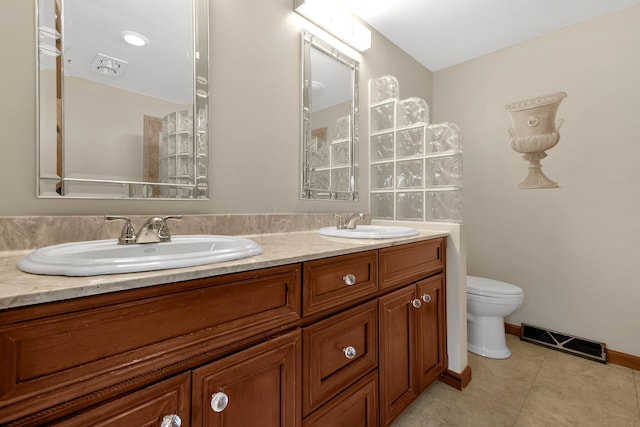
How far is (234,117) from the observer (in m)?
1.33

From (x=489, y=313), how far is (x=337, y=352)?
1.47 metres

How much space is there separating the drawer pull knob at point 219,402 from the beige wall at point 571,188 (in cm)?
242

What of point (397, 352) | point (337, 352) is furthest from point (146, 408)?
point (397, 352)

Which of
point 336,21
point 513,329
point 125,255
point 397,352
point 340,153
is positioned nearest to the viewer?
point 125,255

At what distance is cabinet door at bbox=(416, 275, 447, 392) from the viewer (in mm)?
1398

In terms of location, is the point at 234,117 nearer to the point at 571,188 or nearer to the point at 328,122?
the point at 328,122

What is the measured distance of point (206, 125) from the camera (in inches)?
48.4

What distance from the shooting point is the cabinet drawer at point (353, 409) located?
92 centimetres

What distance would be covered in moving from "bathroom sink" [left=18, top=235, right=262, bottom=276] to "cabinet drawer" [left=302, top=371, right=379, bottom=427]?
1.89 ft

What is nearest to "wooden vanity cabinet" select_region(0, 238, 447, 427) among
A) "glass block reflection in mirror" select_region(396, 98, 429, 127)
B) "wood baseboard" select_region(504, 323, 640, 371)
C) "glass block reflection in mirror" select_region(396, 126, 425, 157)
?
"glass block reflection in mirror" select_region(396, 126, 425, 157)

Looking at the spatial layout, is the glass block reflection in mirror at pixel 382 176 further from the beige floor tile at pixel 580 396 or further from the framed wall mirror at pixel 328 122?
the beige floor tile at pixel 580 396

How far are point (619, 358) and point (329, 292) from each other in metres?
2.24

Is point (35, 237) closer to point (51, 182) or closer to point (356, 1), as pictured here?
point (51, 182)

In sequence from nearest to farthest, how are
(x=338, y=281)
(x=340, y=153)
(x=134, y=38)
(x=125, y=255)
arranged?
(x=125, y=255)
(x=338, y=281)
(x=134, y=38)
(x=340, y=153)
